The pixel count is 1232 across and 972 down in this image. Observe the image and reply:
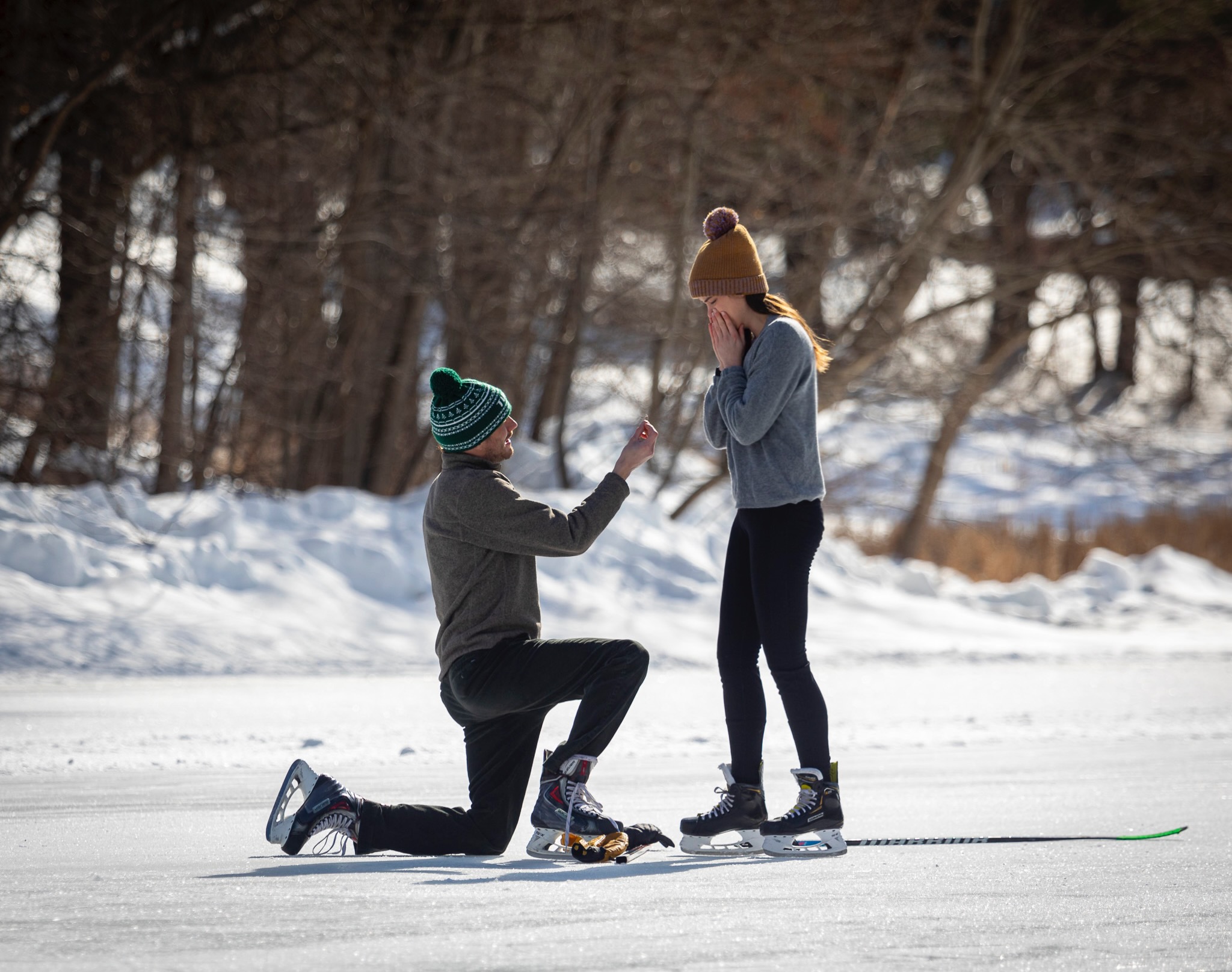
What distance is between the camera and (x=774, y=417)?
371 centimetres

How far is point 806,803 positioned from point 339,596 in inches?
246

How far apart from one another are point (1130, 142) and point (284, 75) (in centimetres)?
999

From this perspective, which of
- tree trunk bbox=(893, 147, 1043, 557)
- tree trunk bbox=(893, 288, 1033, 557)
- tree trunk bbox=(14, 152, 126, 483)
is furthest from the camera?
A: tree trunk bbox=(893, 147, 1043, 557)

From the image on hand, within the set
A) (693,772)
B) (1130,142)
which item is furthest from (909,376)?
(693,772)

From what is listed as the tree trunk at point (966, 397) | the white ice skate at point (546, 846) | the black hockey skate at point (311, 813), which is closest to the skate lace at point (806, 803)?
the white ice skate at point (546, 846)

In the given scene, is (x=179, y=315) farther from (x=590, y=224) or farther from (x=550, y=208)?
(x=590, y=224)

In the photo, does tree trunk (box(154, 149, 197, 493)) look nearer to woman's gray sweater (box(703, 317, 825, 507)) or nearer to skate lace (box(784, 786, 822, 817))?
woman's gray sweater (box(703, 317, 825, 507))

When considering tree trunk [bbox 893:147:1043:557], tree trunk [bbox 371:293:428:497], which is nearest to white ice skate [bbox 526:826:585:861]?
tree trunk [bbox 371:293:428:497]

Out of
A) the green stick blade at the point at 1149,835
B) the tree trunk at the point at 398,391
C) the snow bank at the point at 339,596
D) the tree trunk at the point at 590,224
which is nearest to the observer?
the green stick blade at the point at 1149,835

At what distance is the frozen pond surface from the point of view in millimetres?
2664

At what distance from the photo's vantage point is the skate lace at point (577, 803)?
355 centimetres

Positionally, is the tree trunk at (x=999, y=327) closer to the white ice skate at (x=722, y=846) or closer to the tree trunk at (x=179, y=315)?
the tree trunk at (x=179, y=315)

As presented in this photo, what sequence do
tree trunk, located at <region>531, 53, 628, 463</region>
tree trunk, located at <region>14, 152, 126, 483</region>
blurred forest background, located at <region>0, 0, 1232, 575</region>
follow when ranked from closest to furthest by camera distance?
tree trunk, located at <region>14, 152, 126, 483</region> → blurred forest background, located at <region>0, 0, 1232, 575</region> → tree trunk, located at <region>531, 53, 628, 463</region>

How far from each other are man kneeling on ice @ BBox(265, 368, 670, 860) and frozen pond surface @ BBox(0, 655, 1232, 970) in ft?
0.35
